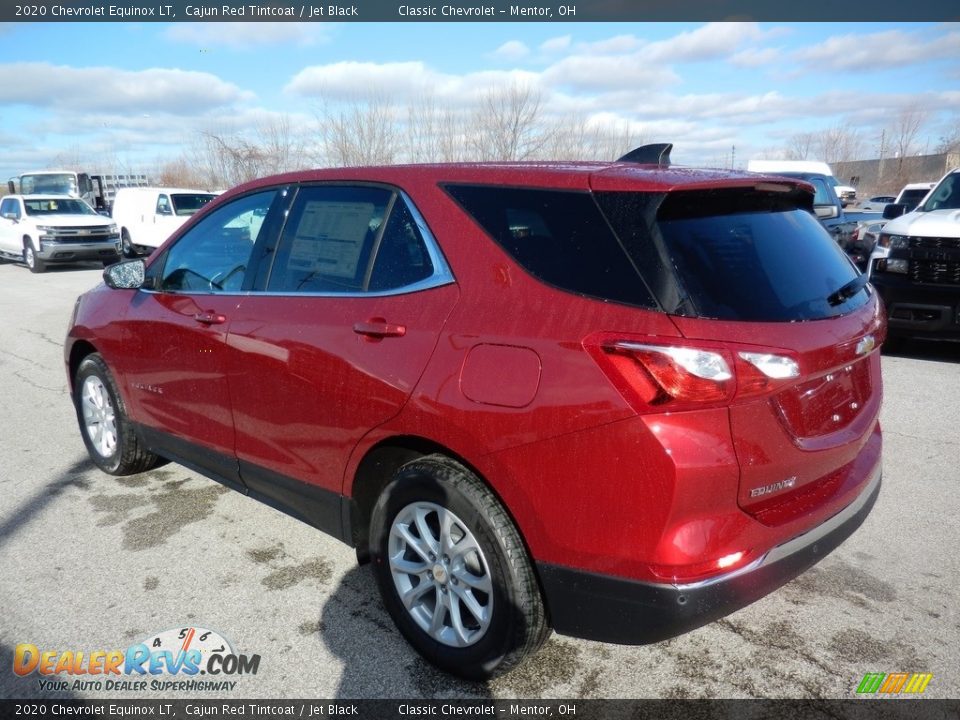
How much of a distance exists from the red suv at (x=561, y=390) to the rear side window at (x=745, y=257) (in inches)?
0.4

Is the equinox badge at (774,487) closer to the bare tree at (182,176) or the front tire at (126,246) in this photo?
the front tire at (126,246)

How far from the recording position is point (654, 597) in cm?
211

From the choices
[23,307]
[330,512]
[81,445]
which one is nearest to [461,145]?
[23,307]

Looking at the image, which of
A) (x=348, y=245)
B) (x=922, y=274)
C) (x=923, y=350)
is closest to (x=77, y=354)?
(x=348, y=245)

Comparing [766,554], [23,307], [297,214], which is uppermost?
[297,214]

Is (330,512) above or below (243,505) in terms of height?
above

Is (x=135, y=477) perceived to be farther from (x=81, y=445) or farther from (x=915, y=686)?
(x=915, y=686)

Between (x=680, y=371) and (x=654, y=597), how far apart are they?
0.65 m

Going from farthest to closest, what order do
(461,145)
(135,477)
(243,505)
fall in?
(461,145) → (135,477) → (243,505)

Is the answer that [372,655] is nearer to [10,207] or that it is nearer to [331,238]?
[331,238]

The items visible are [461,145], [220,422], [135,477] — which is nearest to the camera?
[220,422]

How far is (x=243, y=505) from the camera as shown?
415 cm

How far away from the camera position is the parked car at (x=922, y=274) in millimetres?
6715

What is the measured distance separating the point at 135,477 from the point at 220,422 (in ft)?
4.69
